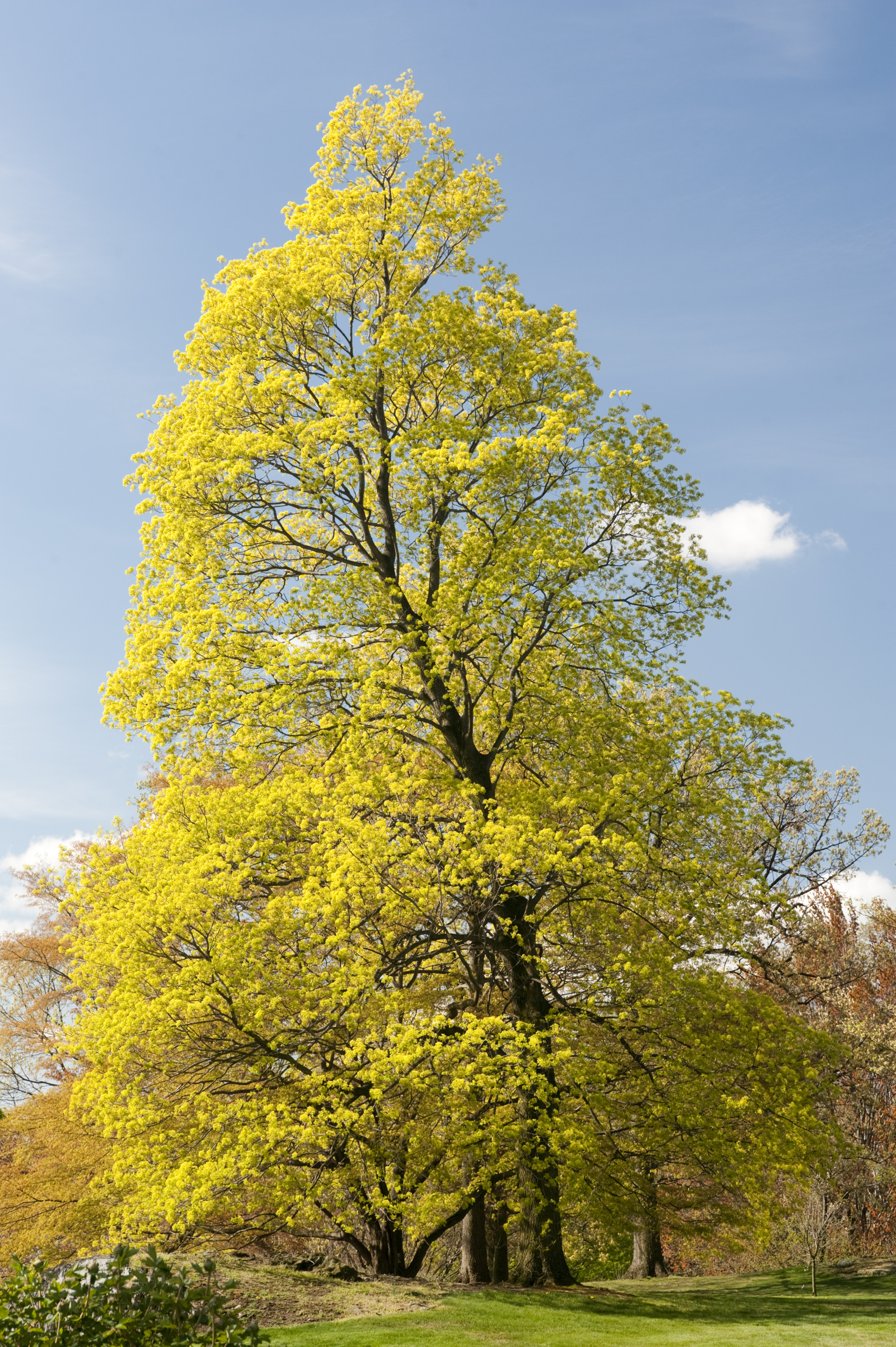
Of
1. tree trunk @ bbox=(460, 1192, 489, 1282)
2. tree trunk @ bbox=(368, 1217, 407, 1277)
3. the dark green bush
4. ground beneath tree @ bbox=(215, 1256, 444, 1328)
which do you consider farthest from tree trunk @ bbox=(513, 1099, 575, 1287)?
the dark green bush

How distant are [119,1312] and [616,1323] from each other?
268 inches

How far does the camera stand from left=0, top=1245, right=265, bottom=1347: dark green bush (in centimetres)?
701

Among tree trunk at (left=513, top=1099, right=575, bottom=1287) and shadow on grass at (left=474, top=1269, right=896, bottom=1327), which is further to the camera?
shadow on grass at (left=474, top=1269, right=896, bottom=1327)

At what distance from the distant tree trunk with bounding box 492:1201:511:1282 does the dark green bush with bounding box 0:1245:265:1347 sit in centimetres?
965

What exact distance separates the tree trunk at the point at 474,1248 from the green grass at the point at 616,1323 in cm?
187

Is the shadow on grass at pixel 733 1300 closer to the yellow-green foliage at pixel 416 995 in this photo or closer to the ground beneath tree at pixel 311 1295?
the ground beneath tree at pixel 311 1295

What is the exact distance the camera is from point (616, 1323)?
39.0 feet

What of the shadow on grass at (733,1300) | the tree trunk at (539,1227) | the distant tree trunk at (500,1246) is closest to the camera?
the tree trunk at (539,1227)

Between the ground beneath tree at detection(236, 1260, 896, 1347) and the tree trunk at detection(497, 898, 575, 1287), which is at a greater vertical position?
the tree trunk at detection(497, 898, 575, 1287)

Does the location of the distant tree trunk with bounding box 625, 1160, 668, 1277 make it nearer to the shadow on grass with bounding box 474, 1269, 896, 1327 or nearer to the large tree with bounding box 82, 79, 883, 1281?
the shadow on grass with bounding box 474, 1269, 896, 1327

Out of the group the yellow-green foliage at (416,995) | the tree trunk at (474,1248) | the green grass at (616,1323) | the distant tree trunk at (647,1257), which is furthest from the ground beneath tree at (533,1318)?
the distant tree trunk at (647,1257)

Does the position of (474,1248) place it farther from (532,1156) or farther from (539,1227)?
(532,1156)

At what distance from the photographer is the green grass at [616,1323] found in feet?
33.5

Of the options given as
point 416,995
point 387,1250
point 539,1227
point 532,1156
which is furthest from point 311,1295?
point 416,995
